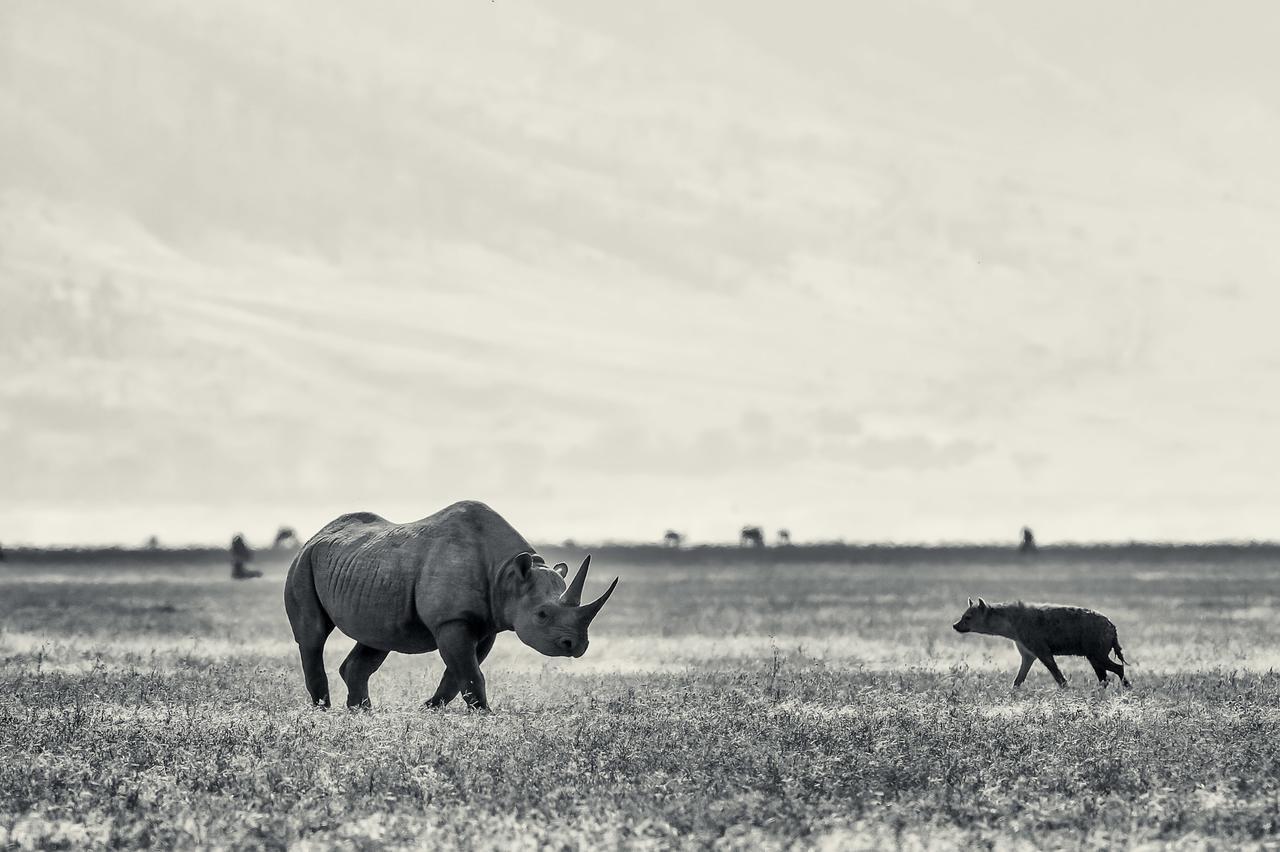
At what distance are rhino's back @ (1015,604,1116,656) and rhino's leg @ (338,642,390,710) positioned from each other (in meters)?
8.68

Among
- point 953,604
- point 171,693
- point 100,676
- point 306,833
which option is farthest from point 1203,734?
point 953,604

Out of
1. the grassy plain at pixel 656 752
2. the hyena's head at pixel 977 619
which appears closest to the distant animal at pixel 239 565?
the grassy plain at pixel 656 752

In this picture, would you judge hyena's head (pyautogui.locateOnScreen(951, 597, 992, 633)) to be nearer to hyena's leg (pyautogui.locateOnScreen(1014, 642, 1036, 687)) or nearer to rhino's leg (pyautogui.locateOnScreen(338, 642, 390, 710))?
hyena's leg (pyautogui.locateOnScreen(1014, 642, 1036, 687))

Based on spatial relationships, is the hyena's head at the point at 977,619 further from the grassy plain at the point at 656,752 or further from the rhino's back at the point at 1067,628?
the rhino's back at the point at 1067,628

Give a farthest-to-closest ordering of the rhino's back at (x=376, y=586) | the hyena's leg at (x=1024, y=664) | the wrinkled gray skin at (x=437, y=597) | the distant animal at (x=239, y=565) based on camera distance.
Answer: the distant animal at (x=239, y=565) < the hyena's leg at (x=1024, y=664) < the rhino's back at (x=376, y=586) < the wrinkled gray skin at (x=437, y=597)

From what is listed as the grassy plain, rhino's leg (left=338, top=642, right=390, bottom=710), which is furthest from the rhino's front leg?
rhino's leg (left=338, top=642, right=390, bottom=710)

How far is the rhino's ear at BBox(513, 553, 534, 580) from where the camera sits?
1617 centimetres

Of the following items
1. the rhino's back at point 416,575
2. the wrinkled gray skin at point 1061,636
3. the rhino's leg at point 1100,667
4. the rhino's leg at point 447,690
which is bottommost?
the rhino's leg at point 447,690

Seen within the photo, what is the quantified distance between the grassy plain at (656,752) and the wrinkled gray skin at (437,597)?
0.66 m

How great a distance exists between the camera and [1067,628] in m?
20.6

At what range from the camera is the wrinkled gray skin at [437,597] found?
1611 cm

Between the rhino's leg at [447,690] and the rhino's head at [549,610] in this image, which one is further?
the rhino's leg at [447,690]

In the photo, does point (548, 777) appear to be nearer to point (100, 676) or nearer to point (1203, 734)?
point (1203, 734)

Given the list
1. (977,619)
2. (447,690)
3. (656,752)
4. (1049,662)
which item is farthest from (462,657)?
(977,619)
